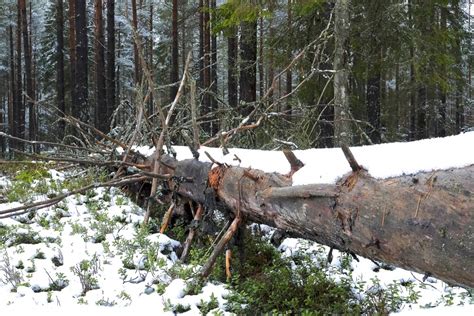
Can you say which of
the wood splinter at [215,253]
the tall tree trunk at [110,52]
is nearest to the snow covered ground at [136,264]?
the wood splinter at [215,253]

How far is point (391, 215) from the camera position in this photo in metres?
2.00

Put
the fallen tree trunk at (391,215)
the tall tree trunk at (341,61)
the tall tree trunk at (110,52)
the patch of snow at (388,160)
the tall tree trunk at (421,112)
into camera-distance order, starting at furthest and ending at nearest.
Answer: the tall tree trunk at (421,112) < the tall tree trunk at (110,52) < the tall tree trunk at (341,61) < the patch of snow at (388,160) < the fallen tree trunk at (391,215)

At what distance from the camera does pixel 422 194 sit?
187cm

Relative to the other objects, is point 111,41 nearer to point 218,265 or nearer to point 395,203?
point 218,265

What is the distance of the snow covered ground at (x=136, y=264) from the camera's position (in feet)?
7.98

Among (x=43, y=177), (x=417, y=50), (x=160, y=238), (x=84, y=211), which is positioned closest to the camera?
(x=160, y=238)

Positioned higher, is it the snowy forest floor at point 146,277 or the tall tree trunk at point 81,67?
the tall tree trunk at point 81,67

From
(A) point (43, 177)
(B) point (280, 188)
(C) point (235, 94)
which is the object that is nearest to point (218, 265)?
(B) point (280, 188)

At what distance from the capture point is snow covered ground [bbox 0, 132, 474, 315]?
243 centimetres

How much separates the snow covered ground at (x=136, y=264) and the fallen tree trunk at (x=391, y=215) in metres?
0.10

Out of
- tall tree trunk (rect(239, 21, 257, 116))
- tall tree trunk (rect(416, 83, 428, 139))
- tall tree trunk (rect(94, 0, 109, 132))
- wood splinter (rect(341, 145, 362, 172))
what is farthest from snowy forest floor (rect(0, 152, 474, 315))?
tall tree trunk (rect(416, 83, 428, 139))

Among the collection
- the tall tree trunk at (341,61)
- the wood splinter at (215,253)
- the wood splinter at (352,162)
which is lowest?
the wood splinter at (215,253)

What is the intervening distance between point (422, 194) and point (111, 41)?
1523 cm

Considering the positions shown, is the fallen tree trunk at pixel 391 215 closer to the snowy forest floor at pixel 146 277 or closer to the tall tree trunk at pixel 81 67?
the snowy forest floor at pixel 146 277
